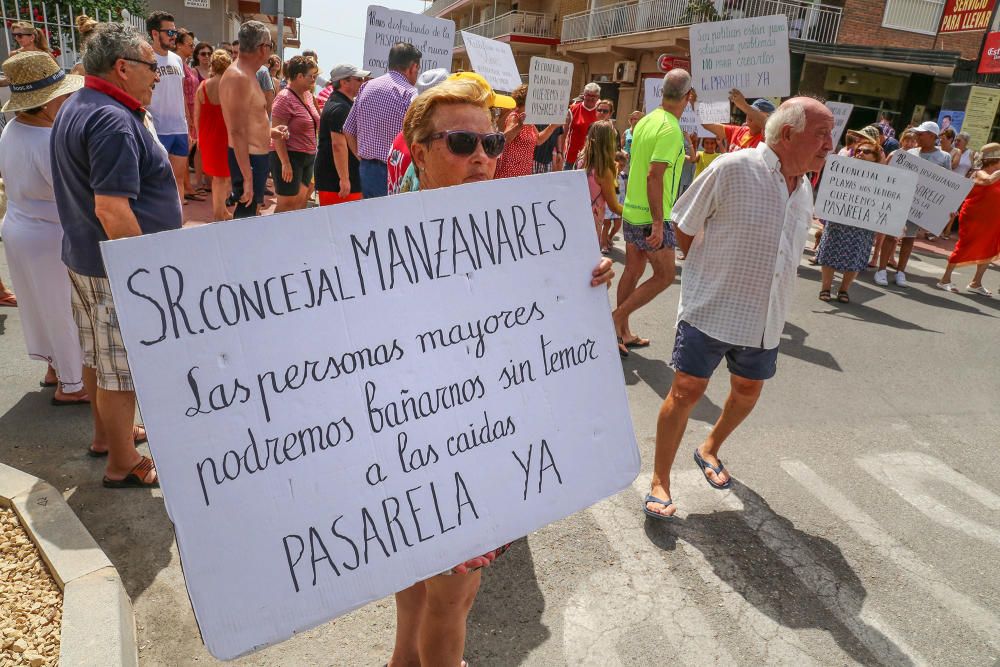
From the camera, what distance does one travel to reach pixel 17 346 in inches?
169

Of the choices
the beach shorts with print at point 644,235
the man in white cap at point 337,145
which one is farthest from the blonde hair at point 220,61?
the beach shorts with print at point 644,235

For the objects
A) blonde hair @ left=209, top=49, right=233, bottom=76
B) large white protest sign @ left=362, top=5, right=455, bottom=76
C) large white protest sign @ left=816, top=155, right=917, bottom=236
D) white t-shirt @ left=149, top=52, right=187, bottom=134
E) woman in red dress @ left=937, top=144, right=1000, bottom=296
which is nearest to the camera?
blonde hair @ left=209, top=49, right=233, bottom=76

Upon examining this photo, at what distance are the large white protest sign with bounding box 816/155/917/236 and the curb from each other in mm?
6819

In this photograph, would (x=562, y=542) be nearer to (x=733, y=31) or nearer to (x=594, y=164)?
(x=594, y=164)

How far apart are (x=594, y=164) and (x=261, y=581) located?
14.9ft

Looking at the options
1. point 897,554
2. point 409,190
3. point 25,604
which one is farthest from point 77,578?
point 897,554

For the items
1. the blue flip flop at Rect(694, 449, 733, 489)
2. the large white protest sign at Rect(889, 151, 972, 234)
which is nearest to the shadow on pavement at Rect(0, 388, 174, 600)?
the blue flip flop at Rect(694, 449, 733, 489)

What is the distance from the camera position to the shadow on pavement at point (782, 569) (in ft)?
8.16

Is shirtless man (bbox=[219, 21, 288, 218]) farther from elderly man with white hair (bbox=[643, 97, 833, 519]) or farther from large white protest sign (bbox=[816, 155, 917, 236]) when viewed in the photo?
large white protest sign (bbox=[816, 155, 917, 236])

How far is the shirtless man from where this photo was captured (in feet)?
15.7

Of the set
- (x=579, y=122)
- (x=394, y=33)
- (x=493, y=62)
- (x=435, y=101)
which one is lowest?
(x=579, y=122)

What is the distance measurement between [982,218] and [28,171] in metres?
9.63

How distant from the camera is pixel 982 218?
26.8 ft

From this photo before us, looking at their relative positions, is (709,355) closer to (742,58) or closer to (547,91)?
(742,58)
